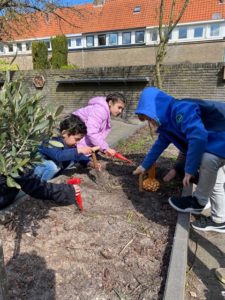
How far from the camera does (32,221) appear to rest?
8.38 ft

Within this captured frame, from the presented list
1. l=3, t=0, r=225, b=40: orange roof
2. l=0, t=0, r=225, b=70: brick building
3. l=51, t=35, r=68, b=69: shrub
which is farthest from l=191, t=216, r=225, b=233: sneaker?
l=3, t=0, r=225, b=40: orange roof

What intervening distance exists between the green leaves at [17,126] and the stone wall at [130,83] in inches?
269

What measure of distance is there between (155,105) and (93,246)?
1.30 metres

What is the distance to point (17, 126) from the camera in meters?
1.34

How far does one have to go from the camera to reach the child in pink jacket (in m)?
3.95

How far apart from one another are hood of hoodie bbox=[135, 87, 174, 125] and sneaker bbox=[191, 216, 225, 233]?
1.03 metres

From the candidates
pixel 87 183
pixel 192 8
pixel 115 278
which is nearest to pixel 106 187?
pixel 87 183

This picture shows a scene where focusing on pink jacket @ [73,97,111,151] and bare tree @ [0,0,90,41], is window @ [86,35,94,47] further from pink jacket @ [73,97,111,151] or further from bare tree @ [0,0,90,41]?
pink jacket @ [73,97,111,151]

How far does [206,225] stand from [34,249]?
1.59 meters

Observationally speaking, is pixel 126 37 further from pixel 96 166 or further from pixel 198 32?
pixel 96 166

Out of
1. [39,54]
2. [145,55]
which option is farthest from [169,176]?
[145,55]

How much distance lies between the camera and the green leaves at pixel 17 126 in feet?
4.29

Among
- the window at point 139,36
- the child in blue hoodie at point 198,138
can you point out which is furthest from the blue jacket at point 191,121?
the window at point 139,36

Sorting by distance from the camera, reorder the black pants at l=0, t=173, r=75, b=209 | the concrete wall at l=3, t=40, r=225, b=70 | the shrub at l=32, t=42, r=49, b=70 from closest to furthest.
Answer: the black pants at l=0, t=173, r=75, b=209
the shrub at l=32, t=42, r=49, b=70
the concrete wall at l=3, t=40, r=225, b=70
